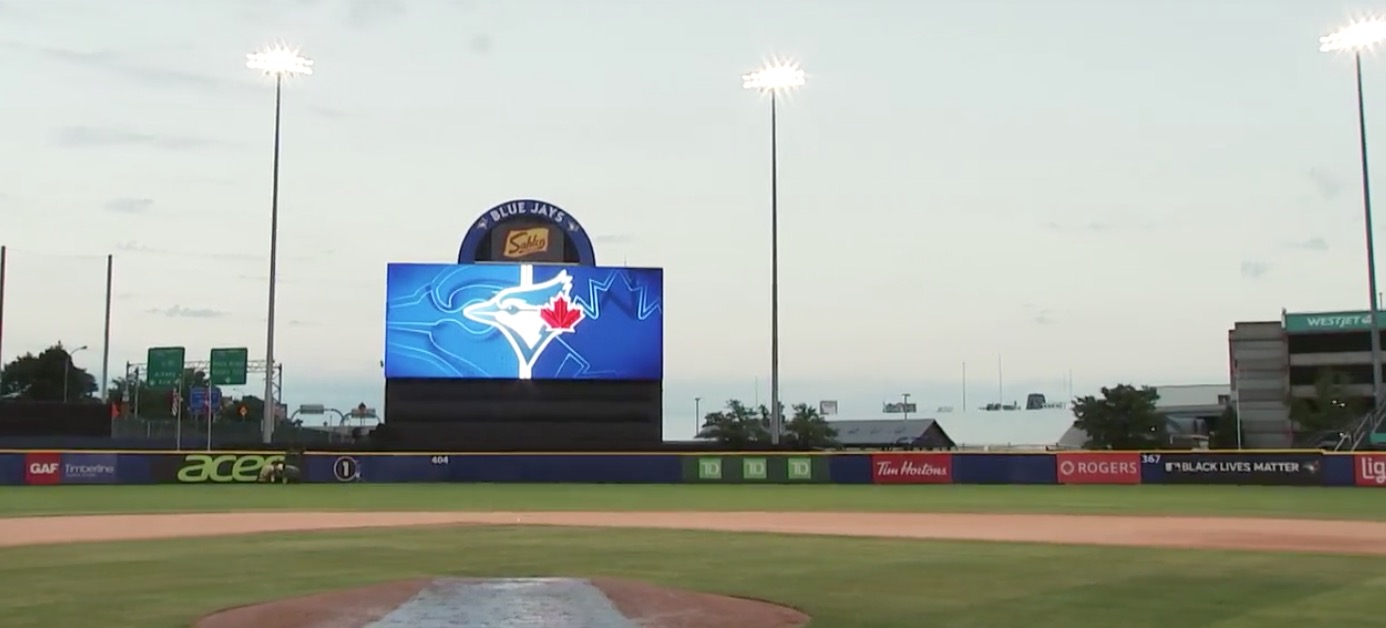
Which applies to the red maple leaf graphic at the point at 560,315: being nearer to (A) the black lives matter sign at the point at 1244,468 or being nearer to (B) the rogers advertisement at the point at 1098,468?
(B) the rogers advertisement at the point at 1098,468

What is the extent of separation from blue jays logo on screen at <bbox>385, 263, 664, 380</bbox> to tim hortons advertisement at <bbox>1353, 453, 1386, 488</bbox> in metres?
22.0

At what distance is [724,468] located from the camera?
144 ft

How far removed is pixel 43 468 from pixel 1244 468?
1481 inches

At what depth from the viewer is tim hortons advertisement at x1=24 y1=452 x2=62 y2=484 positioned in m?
40.2

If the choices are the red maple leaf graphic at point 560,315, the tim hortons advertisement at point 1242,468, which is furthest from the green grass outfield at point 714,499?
the red maple leaf graphic at point 560,315

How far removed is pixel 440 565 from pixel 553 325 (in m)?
29.5

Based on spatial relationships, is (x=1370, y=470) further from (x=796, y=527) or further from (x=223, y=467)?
(x=223, y=467)

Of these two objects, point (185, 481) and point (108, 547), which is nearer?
point (108, 547)

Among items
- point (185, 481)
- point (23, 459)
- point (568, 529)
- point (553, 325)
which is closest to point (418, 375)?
point (553, 325)

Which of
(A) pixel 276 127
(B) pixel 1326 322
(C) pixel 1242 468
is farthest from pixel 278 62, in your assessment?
(B) pixel 1326 322

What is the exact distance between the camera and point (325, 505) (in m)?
30.2

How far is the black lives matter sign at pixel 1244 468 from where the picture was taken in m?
39.2

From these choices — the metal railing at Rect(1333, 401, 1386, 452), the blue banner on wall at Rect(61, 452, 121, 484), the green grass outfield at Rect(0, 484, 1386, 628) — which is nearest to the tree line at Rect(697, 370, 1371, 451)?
the metal railing at Rect(1333, 401, 1386, 452)

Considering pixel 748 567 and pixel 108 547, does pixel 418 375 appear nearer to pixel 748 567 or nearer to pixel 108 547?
pixel 108 547
